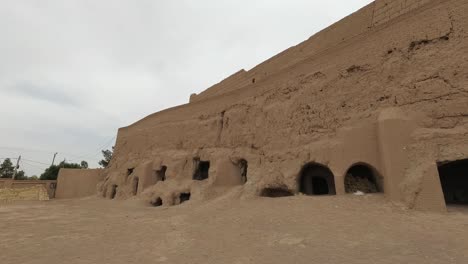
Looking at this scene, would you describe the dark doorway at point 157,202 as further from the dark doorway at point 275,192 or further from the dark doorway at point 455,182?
the dark doorway at point 455,182

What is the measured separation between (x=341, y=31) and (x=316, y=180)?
7.26m

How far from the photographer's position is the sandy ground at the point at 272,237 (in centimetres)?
508

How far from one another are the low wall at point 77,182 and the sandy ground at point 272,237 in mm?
16361

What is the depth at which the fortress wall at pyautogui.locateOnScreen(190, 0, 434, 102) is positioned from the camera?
11.2 meters

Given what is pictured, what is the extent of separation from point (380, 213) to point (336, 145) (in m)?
3.10

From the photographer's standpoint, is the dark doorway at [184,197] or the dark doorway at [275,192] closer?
the dark doorway at [275,192]

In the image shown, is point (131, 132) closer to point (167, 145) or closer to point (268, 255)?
point (167, 145)

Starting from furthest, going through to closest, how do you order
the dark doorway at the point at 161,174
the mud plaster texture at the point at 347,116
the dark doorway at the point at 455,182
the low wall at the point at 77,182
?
1. the low wall at the point at 77,182
2. the dark doorway at the point at 161,174
3. the dark doorway at the point at 455,182
4. the mud plaster texture at the point at 347,116

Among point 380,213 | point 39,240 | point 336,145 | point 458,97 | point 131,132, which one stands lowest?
point 39,240

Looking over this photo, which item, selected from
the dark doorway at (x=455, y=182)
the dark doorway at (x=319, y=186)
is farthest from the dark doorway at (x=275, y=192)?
the dark doorway at (x=455, y=182)

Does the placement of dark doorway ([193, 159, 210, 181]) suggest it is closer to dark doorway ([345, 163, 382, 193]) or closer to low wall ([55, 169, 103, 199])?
dark doorway ([345, 163, 382, 193])

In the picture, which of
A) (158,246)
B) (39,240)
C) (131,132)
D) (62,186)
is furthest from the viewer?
(62,186)

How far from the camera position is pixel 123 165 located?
21797 millimetres

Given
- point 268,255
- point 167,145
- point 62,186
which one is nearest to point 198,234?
point 268,255
